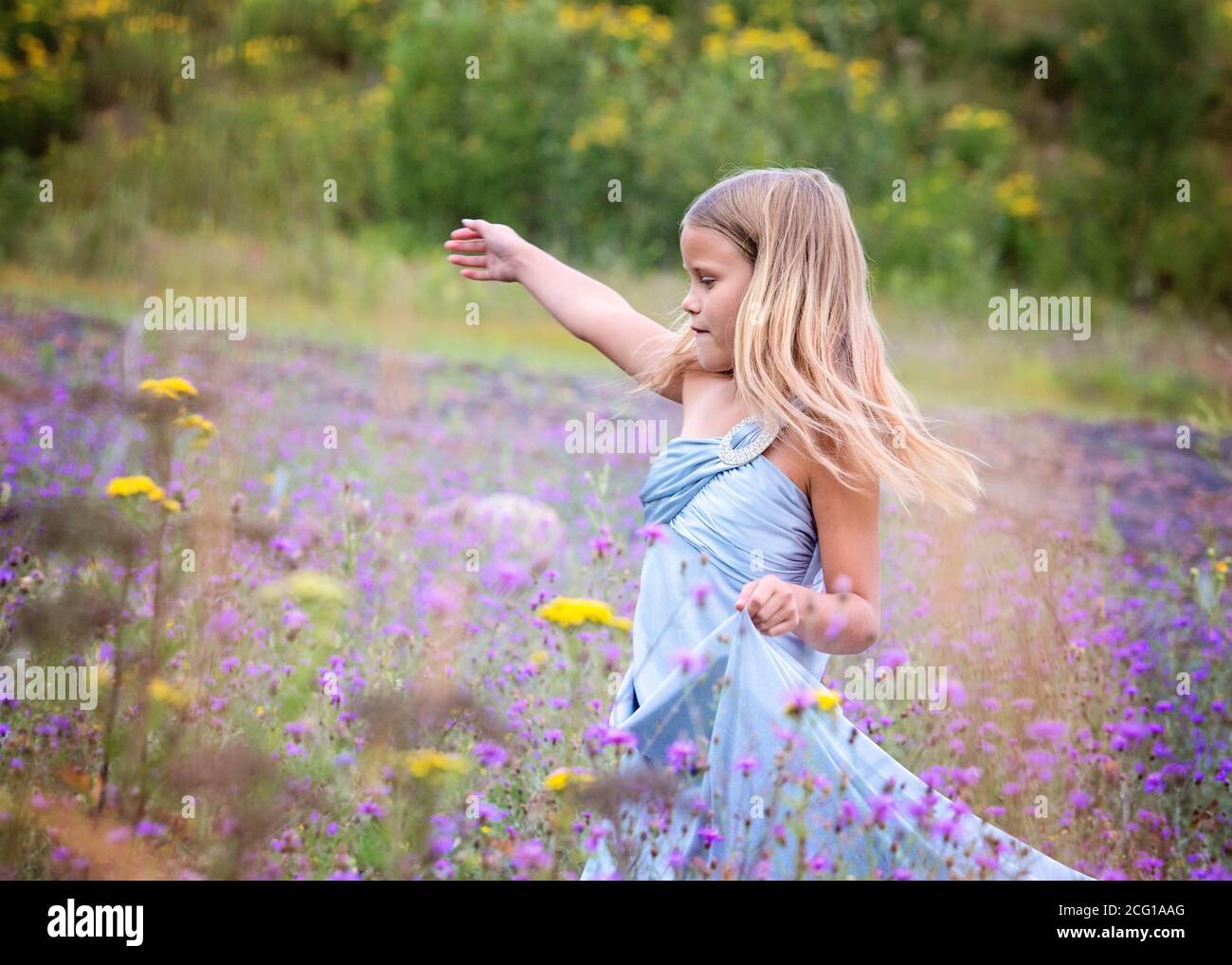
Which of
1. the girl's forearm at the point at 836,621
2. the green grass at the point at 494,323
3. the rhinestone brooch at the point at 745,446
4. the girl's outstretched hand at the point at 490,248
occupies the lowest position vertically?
the girl's forearm at the point at 836,621

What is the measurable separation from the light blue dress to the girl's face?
0.17 m

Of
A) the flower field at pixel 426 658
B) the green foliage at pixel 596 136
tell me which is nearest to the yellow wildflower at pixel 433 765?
the flower field at pixel 426 658

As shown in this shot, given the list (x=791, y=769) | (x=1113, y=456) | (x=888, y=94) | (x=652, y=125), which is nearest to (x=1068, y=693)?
(x=791, y=769)

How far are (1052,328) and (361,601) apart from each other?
24.5 ft

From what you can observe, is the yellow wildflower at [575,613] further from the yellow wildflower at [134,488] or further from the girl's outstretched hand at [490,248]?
the girl's outstretched hand at [490,248]

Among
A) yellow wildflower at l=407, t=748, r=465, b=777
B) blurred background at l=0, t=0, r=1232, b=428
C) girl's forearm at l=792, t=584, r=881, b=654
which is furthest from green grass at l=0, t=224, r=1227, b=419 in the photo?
yellow wildflower at l=407, t=748, r=465, b=777

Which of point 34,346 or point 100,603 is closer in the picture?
point 100,603

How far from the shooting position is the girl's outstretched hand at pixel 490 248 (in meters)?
3.05

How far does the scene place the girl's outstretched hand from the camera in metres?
3.05

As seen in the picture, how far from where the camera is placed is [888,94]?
11.6m

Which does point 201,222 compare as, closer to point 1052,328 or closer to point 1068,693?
point 1052,328

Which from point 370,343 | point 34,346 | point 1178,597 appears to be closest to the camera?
point 1178,597

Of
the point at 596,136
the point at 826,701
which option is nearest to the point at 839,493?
the point at 826,701

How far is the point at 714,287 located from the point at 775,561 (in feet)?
1.70
